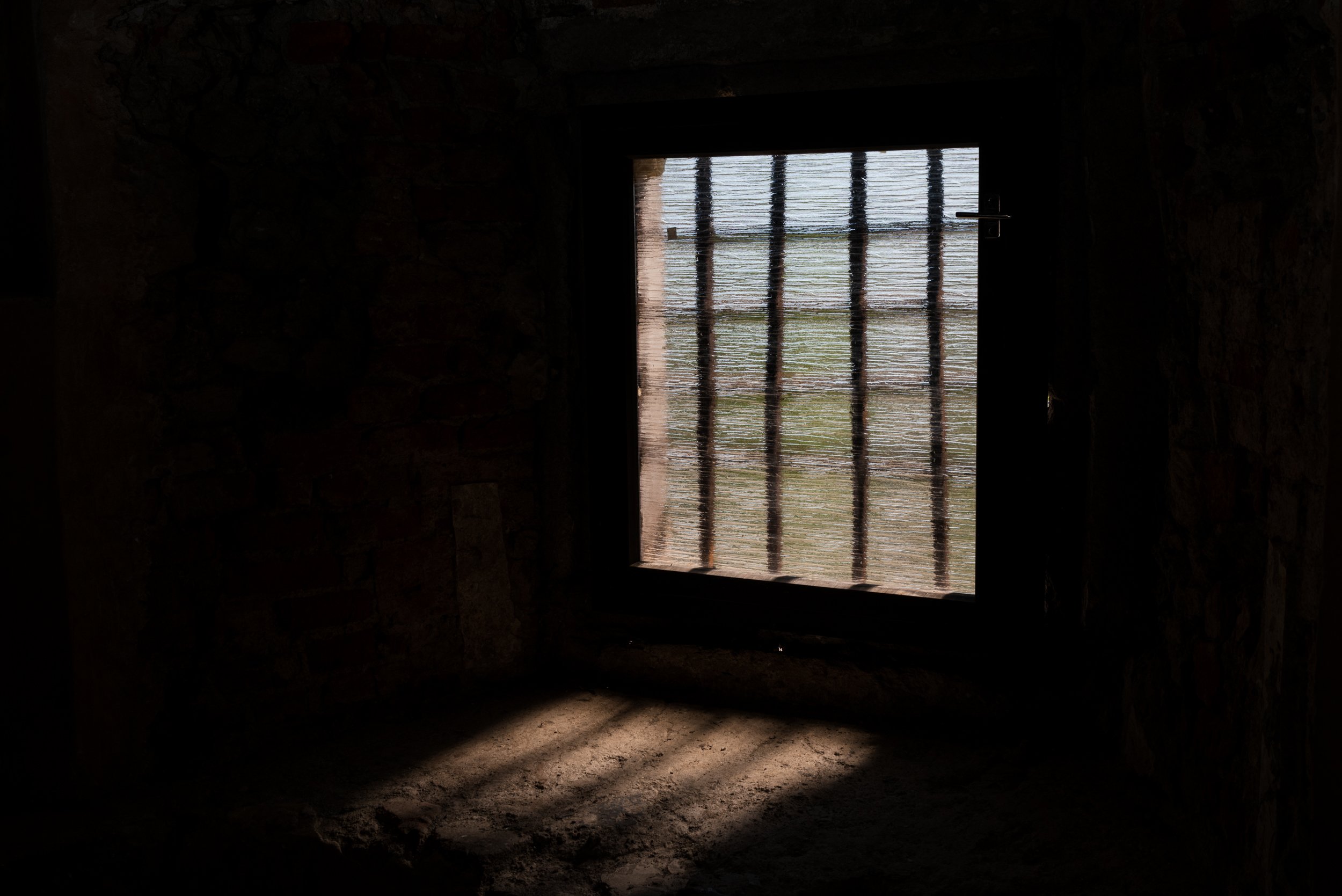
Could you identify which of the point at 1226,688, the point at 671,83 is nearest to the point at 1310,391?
the point at 1226,688

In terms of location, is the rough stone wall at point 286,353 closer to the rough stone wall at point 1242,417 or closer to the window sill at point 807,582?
the window sill at point 807,582

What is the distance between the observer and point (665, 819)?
193 centimetres

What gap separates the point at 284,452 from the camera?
219 centimetres

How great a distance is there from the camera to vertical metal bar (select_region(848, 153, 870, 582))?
215 cm

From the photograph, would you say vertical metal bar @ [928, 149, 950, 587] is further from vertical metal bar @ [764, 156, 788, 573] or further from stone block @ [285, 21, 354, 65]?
stone block @ [285, 21, 354, 65]

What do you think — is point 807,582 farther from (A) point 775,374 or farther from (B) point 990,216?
(B) point 990,216

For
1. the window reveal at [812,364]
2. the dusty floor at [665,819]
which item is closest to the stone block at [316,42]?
the window reveal at [812,364]

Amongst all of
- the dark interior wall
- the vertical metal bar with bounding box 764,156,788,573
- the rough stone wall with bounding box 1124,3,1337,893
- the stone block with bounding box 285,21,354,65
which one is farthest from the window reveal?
the stone block with bounding box 285,21,354,65

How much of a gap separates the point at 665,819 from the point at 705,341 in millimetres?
978

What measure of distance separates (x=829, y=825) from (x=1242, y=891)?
2.13 feet

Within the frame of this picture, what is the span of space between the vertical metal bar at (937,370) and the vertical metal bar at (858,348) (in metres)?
0.12

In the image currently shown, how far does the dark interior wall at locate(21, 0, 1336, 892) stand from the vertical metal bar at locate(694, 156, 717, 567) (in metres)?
0.22

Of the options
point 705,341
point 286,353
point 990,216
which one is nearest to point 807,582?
point 705,341

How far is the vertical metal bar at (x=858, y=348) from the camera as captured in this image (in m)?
2.15
